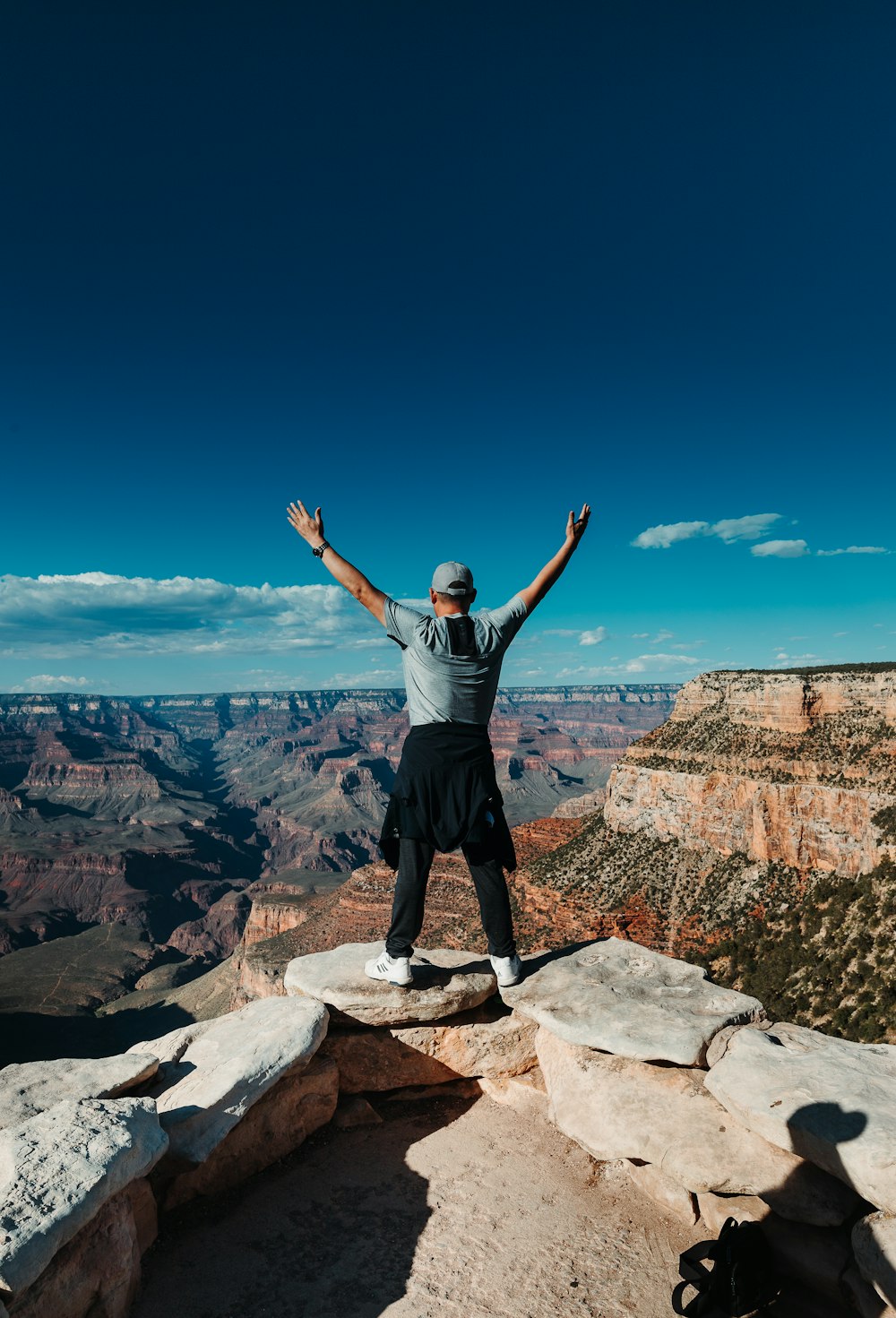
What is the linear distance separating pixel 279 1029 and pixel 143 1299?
1633 millimetres

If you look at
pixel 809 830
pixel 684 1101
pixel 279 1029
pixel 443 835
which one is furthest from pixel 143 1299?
pixel 809 830

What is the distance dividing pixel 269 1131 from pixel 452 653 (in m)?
3.51

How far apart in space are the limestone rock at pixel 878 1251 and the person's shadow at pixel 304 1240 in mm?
2245

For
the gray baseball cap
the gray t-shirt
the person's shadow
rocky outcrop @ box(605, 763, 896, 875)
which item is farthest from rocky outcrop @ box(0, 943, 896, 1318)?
rocky outcrop @ box(605, 763, 896, 875)

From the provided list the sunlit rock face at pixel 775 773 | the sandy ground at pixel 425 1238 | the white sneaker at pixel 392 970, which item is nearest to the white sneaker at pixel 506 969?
the white sneaker at pixel 392 970

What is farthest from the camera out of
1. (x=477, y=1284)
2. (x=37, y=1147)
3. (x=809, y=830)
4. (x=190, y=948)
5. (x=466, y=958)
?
(x=190, y=948)

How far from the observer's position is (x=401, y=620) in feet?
15.4

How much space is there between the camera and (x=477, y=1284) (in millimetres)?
3523

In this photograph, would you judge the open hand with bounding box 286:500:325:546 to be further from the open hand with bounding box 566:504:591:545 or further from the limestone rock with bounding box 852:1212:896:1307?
the limestone rock with bounding box 852:1212:896:1307

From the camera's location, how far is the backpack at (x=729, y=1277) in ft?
10.7

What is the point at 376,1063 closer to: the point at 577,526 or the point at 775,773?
the point at 577,526

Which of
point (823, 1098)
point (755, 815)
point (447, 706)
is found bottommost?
point (755, 815)

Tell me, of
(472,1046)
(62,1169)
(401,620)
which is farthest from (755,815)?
(62,1169)

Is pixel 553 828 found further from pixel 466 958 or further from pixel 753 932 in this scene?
pixel 466 958
